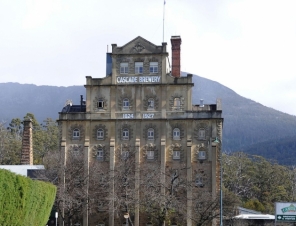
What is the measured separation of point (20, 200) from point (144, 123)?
34295mm

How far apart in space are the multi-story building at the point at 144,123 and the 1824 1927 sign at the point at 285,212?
13451 mm

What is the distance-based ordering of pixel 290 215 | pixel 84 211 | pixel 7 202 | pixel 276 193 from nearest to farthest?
pixel 7 202 → pixel 290 215 → pixel 84 211 → pixel 276 193

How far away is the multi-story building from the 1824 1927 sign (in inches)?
530

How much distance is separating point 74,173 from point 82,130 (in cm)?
578

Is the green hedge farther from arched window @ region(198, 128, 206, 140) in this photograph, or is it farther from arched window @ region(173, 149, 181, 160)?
arched window @ region(198, 128, 206, 140)

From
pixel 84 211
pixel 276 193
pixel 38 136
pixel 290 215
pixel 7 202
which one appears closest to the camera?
pixel 7 202

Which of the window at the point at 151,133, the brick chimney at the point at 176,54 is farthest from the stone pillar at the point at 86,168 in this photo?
the brick chimney at the point at 176,54

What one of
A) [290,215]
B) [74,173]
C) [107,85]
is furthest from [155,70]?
[290,215]

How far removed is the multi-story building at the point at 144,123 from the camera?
208 ft

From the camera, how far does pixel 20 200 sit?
102 feet

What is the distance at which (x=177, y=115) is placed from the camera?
64062 millimetres

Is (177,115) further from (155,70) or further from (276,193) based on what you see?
(276,193)

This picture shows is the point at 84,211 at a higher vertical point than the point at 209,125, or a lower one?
lower

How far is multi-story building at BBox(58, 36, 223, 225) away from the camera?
2493 inches
